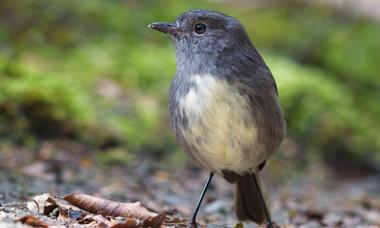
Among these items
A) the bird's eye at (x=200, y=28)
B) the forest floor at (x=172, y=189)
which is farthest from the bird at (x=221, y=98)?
the forest floor at (x=172, y=189)

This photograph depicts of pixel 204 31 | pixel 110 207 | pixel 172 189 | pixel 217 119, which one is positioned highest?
pixel 204 31

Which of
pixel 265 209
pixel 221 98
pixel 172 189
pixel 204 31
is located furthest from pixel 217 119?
pixel 172 189

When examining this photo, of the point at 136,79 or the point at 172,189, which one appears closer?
the point at 172,189

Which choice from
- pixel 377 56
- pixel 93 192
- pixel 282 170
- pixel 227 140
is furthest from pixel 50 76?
pixel 377 56

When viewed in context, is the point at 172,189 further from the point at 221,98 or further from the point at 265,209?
the point at 221,98

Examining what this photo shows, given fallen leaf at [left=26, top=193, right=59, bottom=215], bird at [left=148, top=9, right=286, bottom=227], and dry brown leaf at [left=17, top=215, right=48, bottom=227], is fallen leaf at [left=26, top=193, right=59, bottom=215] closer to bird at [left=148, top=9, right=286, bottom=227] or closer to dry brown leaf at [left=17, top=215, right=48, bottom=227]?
dry brown leaf at [left=17, top=215, right=48, bottom=227]

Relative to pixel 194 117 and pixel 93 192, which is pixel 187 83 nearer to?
pixel 194 117

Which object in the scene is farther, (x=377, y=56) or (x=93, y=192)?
(x=377, y=56)
